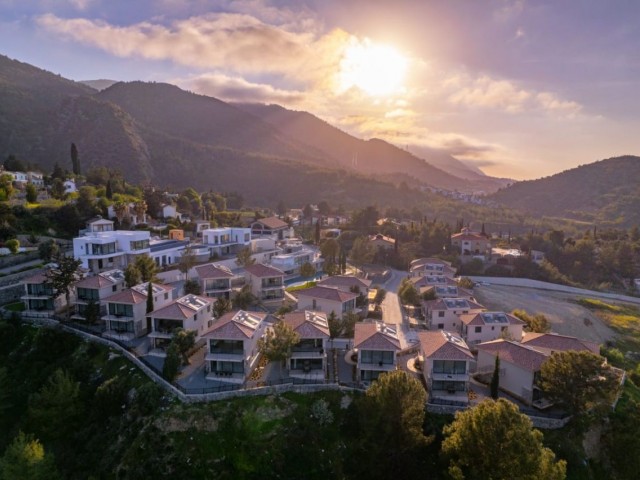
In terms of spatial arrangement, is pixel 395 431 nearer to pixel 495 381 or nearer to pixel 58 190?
pixel 495 381

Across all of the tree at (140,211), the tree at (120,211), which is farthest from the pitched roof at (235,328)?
the tree at (140,211)

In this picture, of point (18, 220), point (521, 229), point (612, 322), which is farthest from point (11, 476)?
point (521, 229)

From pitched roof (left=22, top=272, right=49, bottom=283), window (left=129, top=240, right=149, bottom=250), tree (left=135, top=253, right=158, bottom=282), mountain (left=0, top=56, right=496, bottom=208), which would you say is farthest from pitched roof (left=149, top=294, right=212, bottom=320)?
mountain (left=0, top=56, right=496, bottom=208)

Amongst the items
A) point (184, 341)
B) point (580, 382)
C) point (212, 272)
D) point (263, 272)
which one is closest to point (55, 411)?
point (184, 341)

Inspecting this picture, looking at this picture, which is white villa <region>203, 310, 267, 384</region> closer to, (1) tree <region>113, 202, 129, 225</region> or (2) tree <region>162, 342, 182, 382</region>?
(2) tree <region>162, 342, 182, 382</region>

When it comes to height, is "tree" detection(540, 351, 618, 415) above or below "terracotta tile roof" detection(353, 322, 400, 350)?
below
